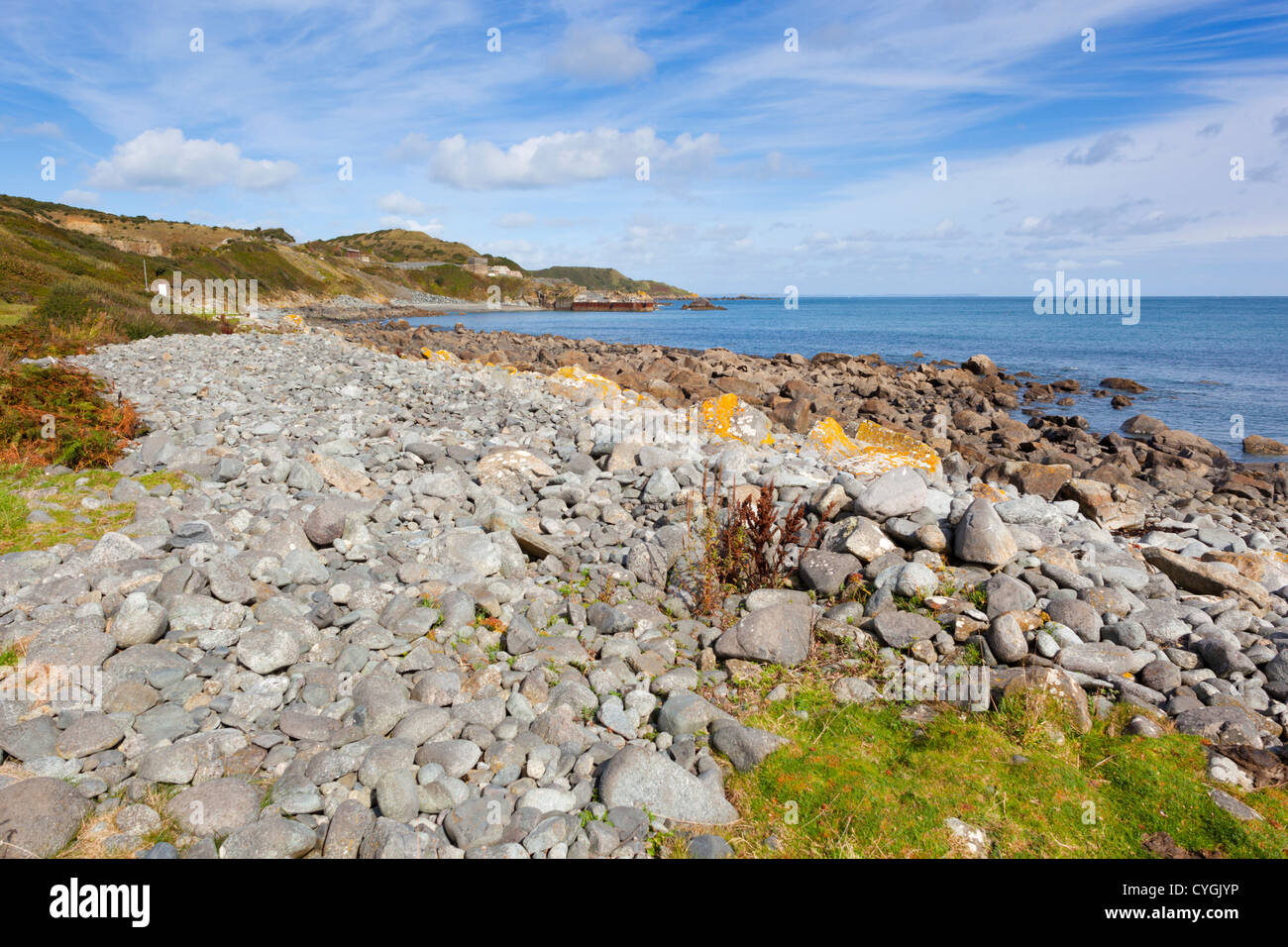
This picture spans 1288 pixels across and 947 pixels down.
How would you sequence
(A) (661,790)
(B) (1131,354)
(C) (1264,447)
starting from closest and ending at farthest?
1. (A) (661,790)
2. (C) (1264,447)
3. (B) (1131,354)

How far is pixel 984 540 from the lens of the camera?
6.16 meters

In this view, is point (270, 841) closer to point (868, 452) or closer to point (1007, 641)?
point (1007, 641)

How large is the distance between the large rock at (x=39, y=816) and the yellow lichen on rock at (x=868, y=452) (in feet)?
28.8

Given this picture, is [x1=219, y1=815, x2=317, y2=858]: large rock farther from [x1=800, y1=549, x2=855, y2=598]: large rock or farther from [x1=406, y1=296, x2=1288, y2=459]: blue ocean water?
[x1=406, y1=296, x2=1288, y2=459]: blue ocean water

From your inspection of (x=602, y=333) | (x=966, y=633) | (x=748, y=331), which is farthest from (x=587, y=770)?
(x=748, y=331)

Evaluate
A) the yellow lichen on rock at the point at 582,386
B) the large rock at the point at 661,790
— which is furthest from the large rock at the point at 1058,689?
the yellow lichen on rock at the point at 582,386

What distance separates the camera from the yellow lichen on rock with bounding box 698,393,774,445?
39.4 ft

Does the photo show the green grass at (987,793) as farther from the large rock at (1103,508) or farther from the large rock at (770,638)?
the large rock at (1103,508)

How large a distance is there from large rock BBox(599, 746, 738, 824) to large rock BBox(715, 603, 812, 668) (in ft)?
4.89

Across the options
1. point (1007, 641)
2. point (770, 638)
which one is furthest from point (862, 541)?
point (770, 638)

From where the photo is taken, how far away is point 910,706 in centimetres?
462

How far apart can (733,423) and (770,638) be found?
24.8 feet

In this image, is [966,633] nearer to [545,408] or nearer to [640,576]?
[640,576]
